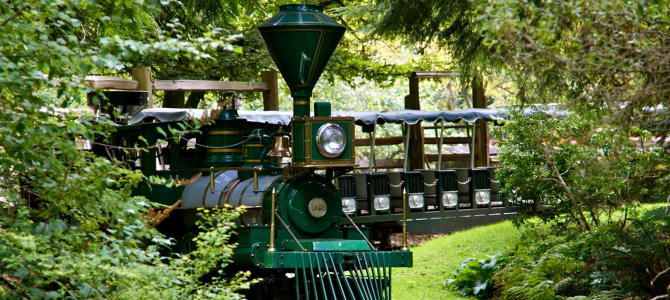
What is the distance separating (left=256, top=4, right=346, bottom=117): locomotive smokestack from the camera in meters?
7.28

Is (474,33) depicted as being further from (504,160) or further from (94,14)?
(94,14)

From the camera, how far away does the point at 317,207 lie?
7.72 metres

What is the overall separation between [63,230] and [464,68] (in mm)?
5846

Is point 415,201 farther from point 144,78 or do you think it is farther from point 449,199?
point 144,78

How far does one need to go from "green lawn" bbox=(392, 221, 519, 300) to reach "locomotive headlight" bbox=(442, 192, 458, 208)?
0.53m

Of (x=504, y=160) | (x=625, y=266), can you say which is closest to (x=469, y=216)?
(x=504, y=160)

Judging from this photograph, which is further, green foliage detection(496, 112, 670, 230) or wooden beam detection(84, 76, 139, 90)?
wooden beam detection(84, 76, 139, 90)

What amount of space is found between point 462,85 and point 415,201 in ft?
11.3

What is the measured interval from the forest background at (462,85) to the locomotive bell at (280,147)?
3.67 ft

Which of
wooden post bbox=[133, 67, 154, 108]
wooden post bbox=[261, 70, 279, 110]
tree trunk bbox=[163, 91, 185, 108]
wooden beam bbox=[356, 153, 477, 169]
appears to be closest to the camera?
wooden post bbox=[133, 67, 154, 108]

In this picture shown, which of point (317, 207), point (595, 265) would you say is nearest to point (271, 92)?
point (317, 207)

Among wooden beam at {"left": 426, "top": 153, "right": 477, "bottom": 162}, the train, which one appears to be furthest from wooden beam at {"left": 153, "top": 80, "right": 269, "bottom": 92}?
wooden beam at {"left": 426, "top": 153, "right": 477, "bottom": 162}

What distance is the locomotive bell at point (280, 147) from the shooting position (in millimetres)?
7742

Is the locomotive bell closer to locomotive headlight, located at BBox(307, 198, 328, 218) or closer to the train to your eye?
the train
